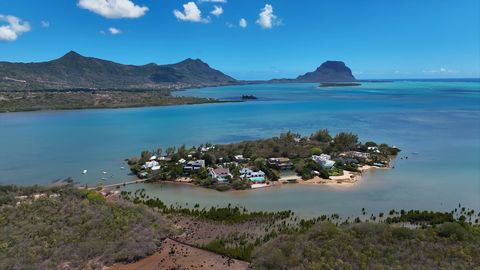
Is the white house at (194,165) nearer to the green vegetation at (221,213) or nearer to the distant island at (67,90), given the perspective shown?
the green vegetation at (221,213)

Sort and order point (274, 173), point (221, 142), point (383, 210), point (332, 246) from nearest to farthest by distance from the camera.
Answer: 1. point (332, 246)
2. point (383, 210)
3. point (274, 173)
4. point (221, 142)

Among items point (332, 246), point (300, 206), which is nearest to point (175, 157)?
point (300, 206)

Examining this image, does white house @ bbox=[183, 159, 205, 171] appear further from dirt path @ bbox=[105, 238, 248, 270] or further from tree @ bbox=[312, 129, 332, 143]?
tree @ bbox=[312, 129, 332, 143]

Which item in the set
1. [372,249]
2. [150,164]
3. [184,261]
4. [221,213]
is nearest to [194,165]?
[150,164]

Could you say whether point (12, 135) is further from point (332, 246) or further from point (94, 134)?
point (332, 246)

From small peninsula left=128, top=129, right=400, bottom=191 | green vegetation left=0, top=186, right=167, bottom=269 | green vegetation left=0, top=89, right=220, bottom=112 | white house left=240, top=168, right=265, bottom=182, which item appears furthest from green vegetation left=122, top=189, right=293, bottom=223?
green vegetation left=0, top=89, right=220, bottom=112

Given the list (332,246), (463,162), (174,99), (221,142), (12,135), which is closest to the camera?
(332,246)
